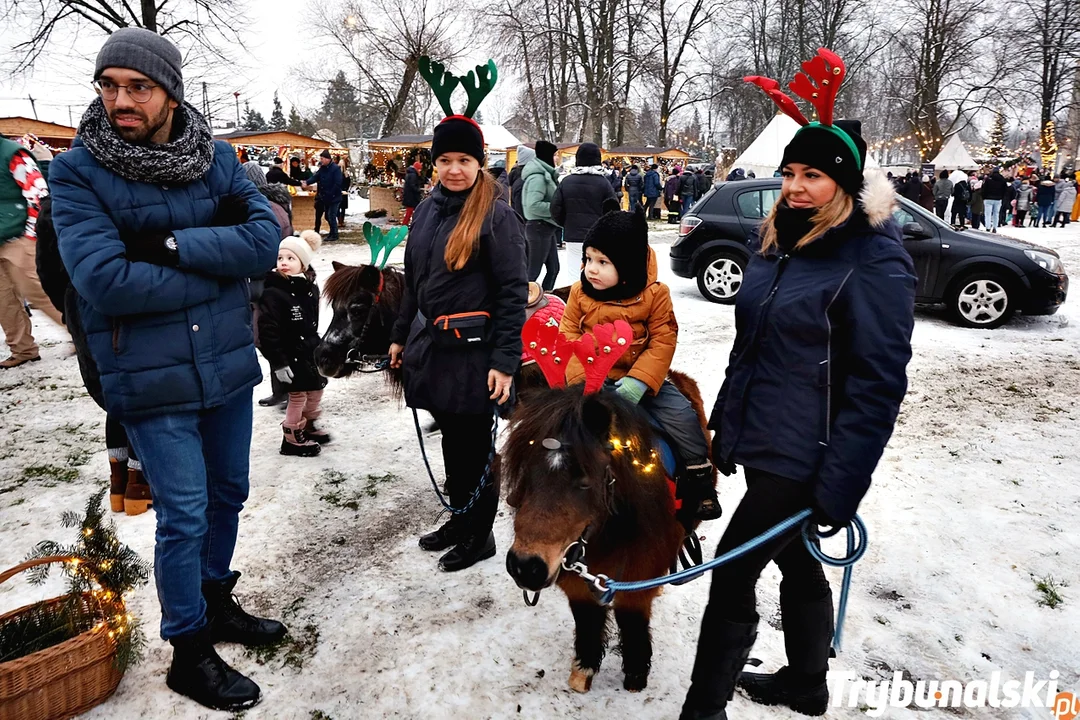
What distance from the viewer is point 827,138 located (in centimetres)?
190

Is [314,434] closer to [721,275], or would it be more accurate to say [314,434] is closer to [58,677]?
[58,677]

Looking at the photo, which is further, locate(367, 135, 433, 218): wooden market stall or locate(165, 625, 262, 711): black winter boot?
locate(367, 135, 433, 218): wooden market stall

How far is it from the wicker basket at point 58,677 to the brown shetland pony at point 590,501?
166 centimetres

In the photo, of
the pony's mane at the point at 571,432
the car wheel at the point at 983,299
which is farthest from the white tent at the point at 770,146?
the pony's mane at the point at 571,432

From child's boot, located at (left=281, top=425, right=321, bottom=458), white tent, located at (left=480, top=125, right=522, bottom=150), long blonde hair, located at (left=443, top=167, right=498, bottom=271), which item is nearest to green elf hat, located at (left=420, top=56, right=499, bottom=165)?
long blonde hair, located at (left=443, top=167, right=498, bottom=271)

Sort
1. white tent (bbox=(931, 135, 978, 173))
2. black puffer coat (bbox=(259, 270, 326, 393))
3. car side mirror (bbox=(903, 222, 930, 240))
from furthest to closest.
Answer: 1. white tent (bbox=(931, 135, 978, 173))
2. car side mirror (bbox=(903, 222, 930, 240))
3. black puffer coat (bbox=(259, 270, 326, 393))

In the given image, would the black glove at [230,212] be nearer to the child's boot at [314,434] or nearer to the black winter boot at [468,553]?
the black winter boot at [468,553]

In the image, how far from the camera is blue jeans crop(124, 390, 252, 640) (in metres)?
2.12

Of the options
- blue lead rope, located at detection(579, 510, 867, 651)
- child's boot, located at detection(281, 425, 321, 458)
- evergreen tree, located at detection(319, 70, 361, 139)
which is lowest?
child's boot, located at detection(281, 425, 321, 458)

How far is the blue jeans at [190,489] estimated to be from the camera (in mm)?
2123

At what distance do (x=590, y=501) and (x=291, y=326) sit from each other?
3219 millimetres

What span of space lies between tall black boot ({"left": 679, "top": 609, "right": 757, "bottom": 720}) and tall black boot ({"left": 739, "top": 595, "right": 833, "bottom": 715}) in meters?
0.28

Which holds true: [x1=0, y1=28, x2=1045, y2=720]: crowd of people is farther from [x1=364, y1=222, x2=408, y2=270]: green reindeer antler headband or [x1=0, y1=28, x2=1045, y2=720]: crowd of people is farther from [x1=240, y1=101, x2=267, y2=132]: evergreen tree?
[x1=240, y1=101, x2=267, y2=132]: evergreen tree

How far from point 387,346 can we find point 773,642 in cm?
276
